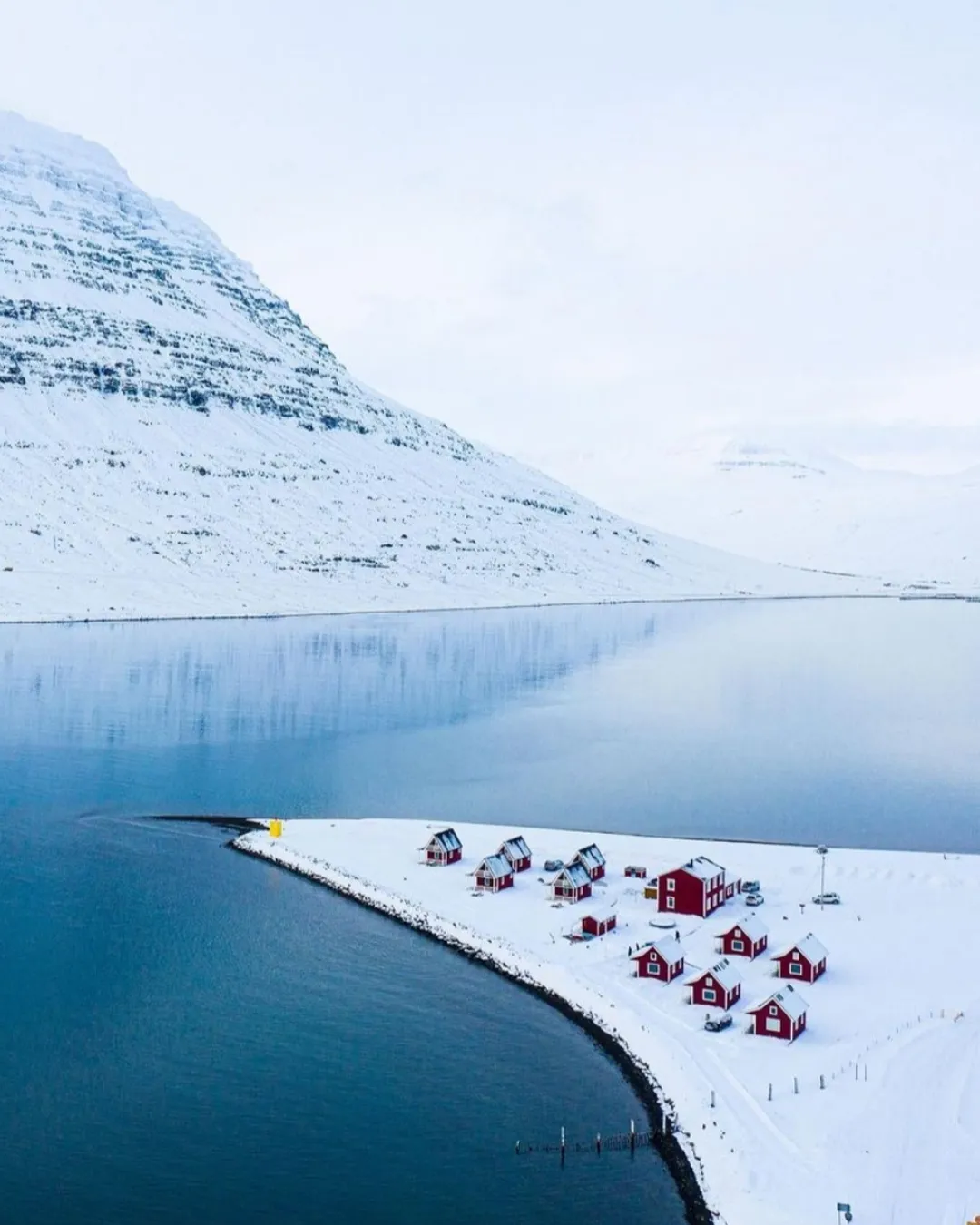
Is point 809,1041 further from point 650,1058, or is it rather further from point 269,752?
point 269,752

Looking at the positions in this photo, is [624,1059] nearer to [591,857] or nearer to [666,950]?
[666,950]

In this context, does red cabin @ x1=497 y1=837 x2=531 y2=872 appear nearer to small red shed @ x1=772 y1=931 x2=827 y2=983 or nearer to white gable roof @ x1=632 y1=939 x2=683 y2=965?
white gable roof @ x1=632 y1=939 x2=683 y2=965

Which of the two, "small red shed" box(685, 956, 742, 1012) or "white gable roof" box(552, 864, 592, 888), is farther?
"white gable roof" box(552, 864, 592, 888)

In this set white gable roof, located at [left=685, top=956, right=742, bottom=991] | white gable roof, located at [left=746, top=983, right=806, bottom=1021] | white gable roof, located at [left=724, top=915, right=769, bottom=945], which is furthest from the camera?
white gable roof, located at [left=724, top=915, right=769, bottom=945]

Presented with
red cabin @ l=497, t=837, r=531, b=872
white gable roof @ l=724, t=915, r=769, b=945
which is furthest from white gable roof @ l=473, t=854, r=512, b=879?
white gable roof @ l=724, t=915, r=769, b=945

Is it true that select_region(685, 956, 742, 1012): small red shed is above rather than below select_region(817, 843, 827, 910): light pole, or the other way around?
below

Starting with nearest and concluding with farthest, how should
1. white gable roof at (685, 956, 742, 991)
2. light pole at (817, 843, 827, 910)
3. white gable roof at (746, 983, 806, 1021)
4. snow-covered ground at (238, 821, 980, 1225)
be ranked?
snow-covered ground at (238, 821, 980, 1225) < white gable roof at (746, 983, 806, 1021) < white gable roof at (685, 956, 742, 991) < light pole at (817, 843, 827, 910)

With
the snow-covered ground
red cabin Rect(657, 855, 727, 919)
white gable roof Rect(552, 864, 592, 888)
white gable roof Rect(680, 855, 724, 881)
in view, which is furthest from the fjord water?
white gable roof Rect(680, 855, 724, 881)
